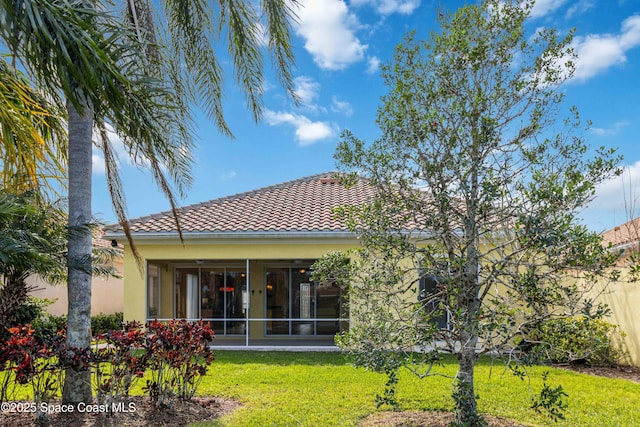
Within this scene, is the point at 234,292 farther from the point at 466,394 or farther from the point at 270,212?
the point at 466,394

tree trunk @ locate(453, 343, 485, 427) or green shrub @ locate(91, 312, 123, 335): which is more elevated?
tree trunk @ locate(453, 343, 485, 427)

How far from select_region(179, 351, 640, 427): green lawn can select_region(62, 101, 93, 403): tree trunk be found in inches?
101

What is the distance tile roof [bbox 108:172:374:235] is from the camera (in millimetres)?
14211

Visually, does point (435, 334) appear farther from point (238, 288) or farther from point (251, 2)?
point (238, 288)

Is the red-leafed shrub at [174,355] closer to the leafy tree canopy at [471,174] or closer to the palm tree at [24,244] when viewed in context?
the palm tree at [24,244]

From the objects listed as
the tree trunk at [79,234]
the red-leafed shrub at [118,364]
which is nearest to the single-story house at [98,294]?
the tree trunk at [79,234]

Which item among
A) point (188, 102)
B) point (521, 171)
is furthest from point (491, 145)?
point (188, 102)

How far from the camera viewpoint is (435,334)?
5.99 metres

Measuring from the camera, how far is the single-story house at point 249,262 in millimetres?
14234

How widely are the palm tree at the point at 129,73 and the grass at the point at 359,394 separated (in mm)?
2918

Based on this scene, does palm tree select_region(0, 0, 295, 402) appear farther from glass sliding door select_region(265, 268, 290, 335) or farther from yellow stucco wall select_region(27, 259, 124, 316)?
yellow stucco wall select_region(27, 259, 124, 316)

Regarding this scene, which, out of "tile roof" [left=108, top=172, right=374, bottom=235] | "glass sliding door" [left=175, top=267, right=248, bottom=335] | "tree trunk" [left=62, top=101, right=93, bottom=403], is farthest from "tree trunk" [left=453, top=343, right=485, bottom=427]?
"glass sliding door" [left=175, top=267, right=248, bottom=335]

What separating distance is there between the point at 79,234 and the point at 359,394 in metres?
5.59

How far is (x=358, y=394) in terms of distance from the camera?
8.43 m
